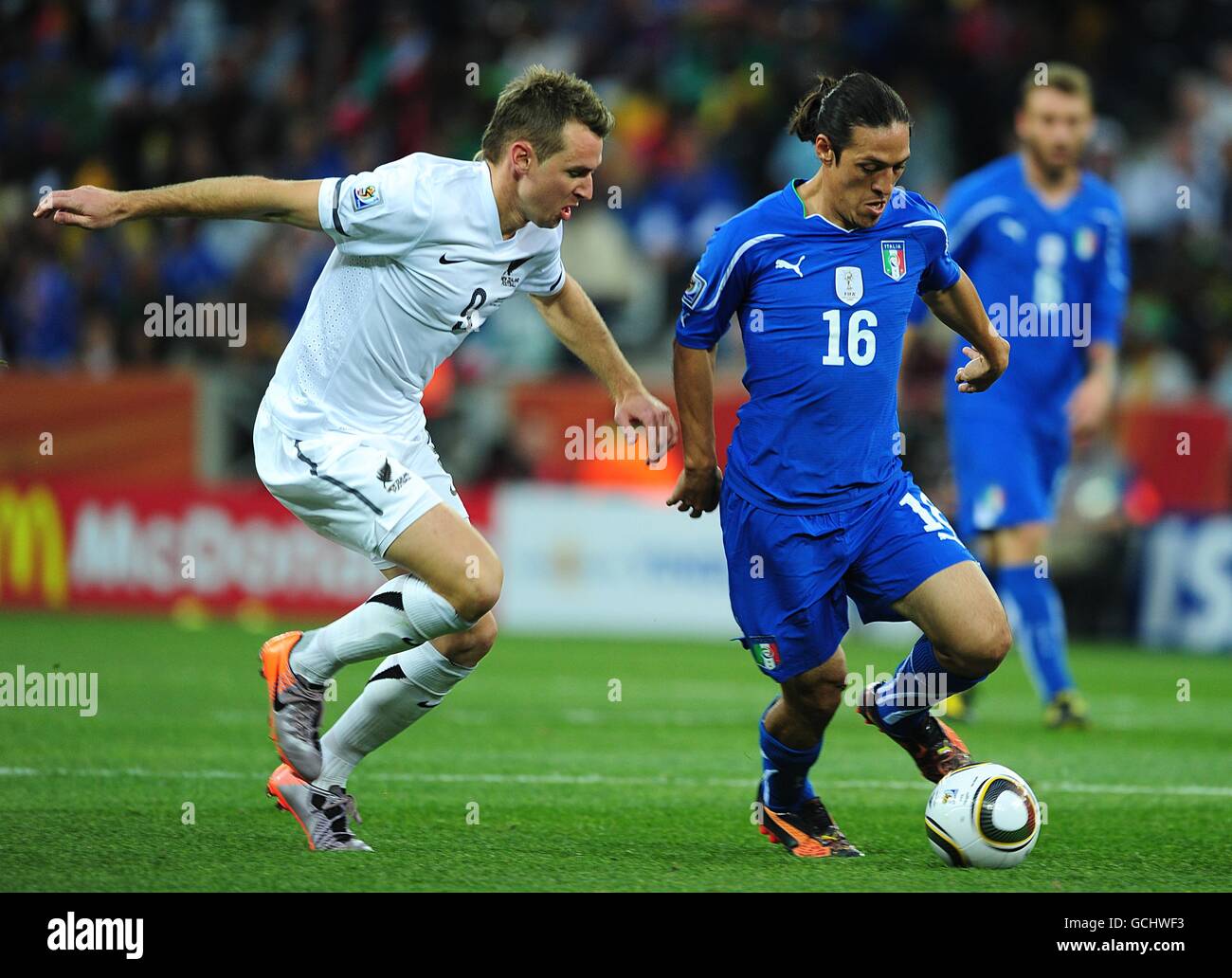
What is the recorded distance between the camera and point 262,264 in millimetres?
16141

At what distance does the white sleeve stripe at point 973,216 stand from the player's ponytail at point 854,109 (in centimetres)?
341

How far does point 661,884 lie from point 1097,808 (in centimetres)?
223

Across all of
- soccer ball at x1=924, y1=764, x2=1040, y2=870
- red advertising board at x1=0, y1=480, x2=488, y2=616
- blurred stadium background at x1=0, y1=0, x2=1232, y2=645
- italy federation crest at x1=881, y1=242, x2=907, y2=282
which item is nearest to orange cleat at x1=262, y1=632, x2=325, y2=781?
soccer ball at x1=924, y1=764, x2=1040, y2=870

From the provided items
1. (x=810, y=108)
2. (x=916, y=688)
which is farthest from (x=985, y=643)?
(x=810, y=108)

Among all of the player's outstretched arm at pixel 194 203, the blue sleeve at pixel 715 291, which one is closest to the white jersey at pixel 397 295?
the player's outstretched arm at pixel 194 203

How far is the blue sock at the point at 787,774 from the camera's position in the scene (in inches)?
225

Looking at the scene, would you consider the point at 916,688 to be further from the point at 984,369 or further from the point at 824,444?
the point at 984,369

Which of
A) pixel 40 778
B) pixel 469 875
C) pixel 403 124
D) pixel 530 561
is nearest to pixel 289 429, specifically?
pixel 469 875

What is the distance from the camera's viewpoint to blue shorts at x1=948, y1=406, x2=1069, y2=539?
8.83 metres

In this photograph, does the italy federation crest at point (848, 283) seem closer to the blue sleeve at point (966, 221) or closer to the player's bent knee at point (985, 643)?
the player's bent knee at point (985, 643)

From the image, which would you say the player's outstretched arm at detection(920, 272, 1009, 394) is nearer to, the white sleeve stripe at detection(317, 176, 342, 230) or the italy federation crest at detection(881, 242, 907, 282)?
the italy federation crest at detection(881, 242, 907, 282)

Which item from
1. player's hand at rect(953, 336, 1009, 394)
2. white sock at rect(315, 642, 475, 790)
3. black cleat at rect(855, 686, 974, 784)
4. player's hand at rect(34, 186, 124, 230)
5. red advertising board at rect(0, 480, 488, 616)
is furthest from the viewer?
red advertising board at rect(0, 480, 488, 616)

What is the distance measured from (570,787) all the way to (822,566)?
73.9 inches

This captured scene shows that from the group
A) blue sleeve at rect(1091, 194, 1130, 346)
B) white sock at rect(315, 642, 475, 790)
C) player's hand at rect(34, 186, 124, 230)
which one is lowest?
white sock at rect(315, 642, 475, 790)
